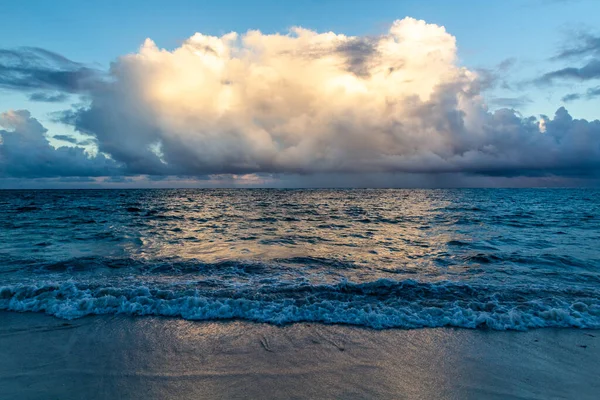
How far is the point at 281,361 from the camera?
6.00 m

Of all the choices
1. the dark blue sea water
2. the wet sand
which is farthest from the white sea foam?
the wet sand

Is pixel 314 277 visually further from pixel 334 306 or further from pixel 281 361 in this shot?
pixel 281 361

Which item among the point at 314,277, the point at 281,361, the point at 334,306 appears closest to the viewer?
the point at 281,361

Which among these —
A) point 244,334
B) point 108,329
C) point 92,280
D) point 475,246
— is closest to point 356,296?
point 244,334

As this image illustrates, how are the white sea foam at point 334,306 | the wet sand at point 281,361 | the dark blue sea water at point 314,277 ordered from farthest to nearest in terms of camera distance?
1. the dark blue sea water at point 314,277
2. the white sea foam at point 334,306
3. the wet sand at point 281,361

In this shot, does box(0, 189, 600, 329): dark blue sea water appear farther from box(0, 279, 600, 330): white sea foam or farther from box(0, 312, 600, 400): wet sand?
box(0, 312, 600, 400): wet sand

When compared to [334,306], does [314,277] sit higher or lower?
lower

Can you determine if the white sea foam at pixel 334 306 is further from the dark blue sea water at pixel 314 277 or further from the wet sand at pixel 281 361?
the wet sand at pixel 281 361

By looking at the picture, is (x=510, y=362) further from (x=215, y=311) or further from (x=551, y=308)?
(x=215, y=311)

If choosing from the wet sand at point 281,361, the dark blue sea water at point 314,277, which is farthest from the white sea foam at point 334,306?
the wet sand at point 281,361

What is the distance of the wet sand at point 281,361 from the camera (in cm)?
514

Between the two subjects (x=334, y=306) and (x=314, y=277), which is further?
(x=314, y=277)

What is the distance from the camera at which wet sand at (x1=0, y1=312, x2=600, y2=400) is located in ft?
16.9

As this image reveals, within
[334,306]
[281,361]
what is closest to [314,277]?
[334,306]
